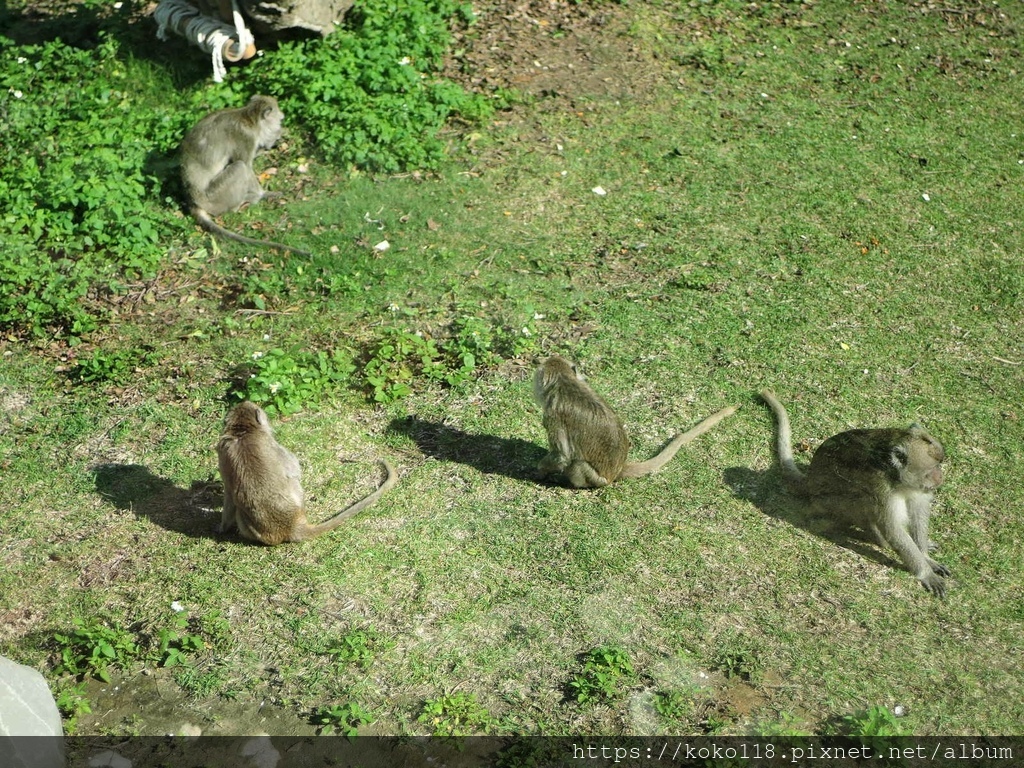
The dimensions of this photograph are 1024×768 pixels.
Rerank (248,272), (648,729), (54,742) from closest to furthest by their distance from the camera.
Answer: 1. (54,742)
2. (648,729)
3. (248,272)

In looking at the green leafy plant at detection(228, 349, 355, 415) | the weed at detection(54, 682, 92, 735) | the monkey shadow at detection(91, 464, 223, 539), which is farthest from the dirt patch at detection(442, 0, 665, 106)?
the weed at detection(54, 682, 92, 735)

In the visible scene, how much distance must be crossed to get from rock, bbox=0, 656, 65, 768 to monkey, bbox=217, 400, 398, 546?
155cm

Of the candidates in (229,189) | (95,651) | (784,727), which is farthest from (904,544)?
(229,189)

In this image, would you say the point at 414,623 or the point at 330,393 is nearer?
the point at 414,623

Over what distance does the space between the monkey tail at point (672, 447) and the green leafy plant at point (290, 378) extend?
2474 millimetres

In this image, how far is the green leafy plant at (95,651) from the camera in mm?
5484

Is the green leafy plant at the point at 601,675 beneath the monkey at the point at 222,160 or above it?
beneath

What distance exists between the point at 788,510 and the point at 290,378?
3.82 meters

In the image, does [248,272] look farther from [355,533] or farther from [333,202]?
[355,533]

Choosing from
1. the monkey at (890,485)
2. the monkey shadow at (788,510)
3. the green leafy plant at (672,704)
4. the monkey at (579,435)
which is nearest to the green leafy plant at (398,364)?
the monkey at (579,435)

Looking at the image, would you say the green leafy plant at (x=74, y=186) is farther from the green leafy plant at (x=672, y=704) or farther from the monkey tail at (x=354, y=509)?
the green leafy plant at (x=672, y=704)

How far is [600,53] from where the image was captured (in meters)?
11.9

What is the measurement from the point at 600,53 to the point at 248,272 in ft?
17.9

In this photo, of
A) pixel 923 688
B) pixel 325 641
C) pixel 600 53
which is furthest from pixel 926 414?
pixel 600 53
